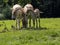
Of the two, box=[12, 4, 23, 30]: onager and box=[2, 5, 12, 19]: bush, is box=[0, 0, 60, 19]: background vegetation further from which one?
box=[12, 4, 23, 30]: onager

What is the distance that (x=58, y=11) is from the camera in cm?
4219

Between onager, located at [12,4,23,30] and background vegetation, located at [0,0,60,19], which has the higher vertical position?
onager, located at [12,4,23,30]

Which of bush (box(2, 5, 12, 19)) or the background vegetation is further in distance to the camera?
the background vegetation

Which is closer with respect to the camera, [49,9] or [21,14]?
[21,14]

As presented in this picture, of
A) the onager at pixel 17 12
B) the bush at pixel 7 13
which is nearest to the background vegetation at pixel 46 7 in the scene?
the bush at pixel 7 13

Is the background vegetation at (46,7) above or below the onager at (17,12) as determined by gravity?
below

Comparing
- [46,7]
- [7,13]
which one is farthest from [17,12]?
[46,7]

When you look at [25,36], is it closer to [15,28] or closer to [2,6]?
[15,28]

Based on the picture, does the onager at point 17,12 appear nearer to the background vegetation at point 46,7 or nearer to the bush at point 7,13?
the bush at point 7,13

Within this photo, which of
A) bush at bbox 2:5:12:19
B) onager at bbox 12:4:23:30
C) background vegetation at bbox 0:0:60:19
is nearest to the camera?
onager at bbox 12:4:23:30

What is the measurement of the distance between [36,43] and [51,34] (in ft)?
9.87

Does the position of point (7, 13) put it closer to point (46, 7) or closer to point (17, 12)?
point (46, 7)

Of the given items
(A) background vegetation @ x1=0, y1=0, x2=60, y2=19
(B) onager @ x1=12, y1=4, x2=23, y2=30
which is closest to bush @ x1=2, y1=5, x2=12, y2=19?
(A) background vegetation @ x1=0, y1=0, x2=60, y2=19

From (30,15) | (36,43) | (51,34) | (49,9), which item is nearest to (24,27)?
(30,15)
